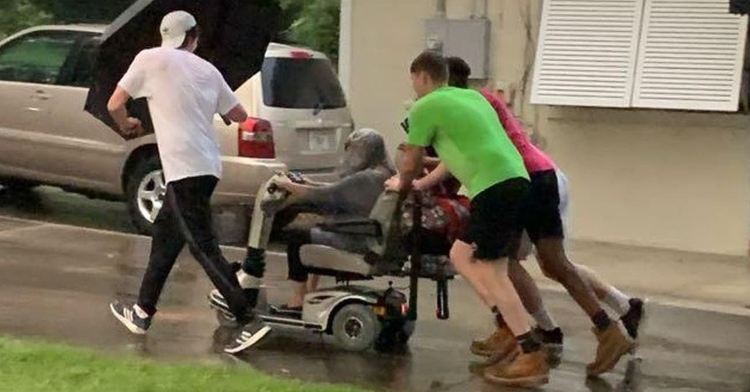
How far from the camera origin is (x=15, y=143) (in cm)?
1393

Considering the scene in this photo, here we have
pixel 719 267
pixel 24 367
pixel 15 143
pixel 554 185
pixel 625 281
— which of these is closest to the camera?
pixel 24 367

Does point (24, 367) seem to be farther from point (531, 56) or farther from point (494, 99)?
point (531, 56)

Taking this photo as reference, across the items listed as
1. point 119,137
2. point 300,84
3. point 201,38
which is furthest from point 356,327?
point 119,137

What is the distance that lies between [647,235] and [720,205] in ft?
2.47

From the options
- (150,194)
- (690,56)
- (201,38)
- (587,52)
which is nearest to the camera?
(201,38)

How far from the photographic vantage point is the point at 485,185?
7.88 metres

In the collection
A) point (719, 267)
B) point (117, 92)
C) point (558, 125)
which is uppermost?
point (117, 92)

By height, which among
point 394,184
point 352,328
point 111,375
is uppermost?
point 394,184

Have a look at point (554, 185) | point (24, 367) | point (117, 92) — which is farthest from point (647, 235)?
point (24, 367)

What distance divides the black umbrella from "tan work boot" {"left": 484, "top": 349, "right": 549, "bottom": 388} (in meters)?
2.85

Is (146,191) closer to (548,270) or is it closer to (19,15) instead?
(548,270)

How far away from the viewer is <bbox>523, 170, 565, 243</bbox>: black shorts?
8336 mm

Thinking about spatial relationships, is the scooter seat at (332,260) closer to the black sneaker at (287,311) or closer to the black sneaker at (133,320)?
the black sneaker at (287,311)

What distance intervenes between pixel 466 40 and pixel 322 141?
2032 millimetres
